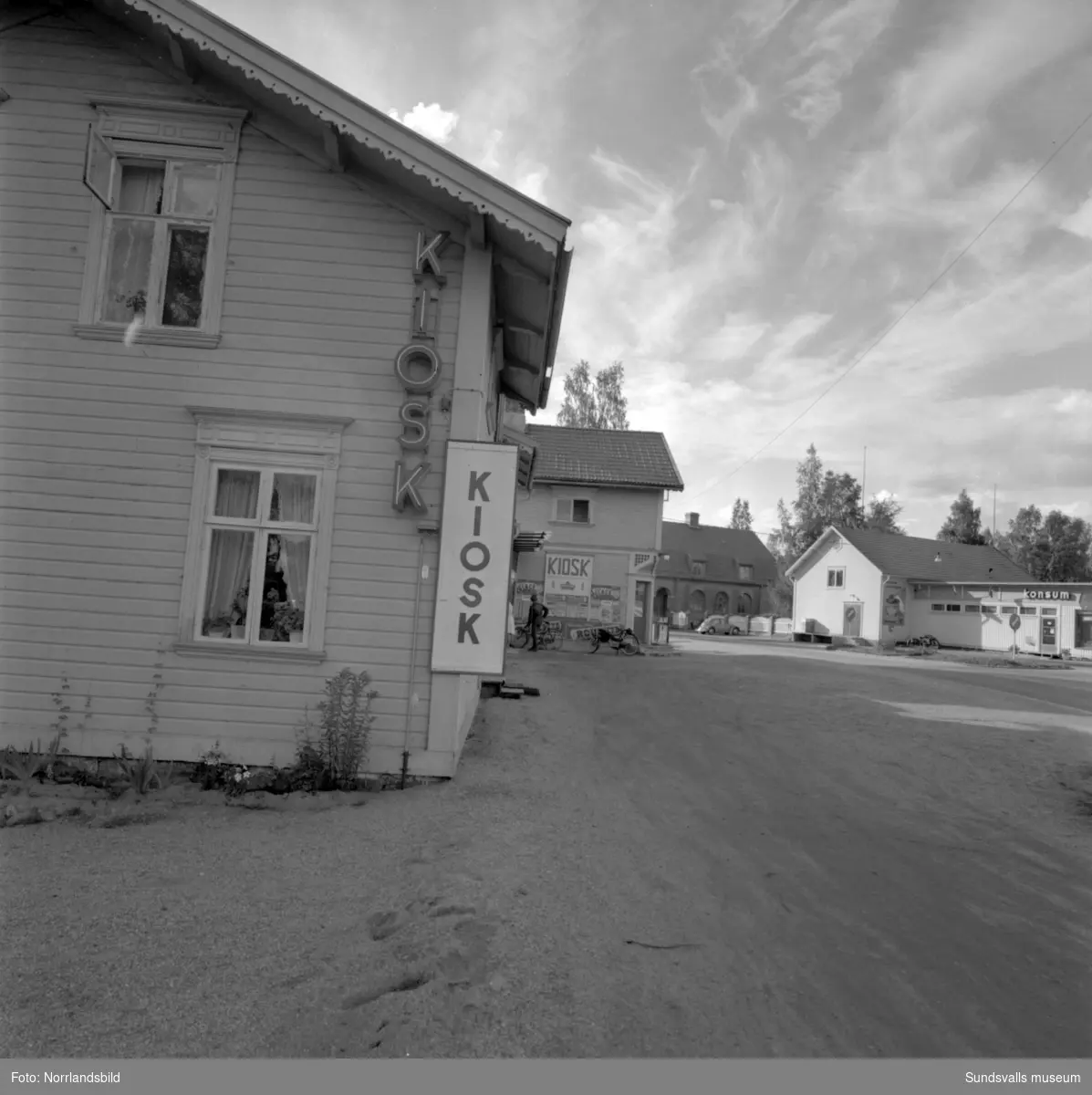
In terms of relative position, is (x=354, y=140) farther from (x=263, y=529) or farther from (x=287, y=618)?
(x=287, y=618)

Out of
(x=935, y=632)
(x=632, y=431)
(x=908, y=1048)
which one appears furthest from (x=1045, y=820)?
(x=935, y=632)

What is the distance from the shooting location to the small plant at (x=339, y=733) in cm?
673

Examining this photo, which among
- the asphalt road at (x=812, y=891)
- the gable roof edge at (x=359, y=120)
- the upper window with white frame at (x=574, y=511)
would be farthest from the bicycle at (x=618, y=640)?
the gable roof edge at (x=359, y=120)

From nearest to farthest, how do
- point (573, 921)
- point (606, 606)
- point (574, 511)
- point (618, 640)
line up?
point (573, 921), point (618, 640), point (606, 606), point (574, 511)

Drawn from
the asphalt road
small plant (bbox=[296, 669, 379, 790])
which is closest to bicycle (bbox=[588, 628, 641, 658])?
the asphalt road

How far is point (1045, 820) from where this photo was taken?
6727mm

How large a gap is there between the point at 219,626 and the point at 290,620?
0.66 meters

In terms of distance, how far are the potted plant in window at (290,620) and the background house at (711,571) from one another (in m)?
60.9

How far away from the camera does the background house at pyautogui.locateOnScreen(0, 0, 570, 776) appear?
696cm

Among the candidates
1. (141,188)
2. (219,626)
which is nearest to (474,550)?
(219,626)

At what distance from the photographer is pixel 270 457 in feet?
23.4

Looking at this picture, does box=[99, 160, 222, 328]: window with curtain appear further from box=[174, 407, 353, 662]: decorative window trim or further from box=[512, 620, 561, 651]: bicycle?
box=[512, 620, 561, 651]: bicycle

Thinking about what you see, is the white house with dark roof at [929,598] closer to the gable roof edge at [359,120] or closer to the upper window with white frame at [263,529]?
the gable roof edge at [359,120]

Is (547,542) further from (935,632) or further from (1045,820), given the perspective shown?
(935,632)
